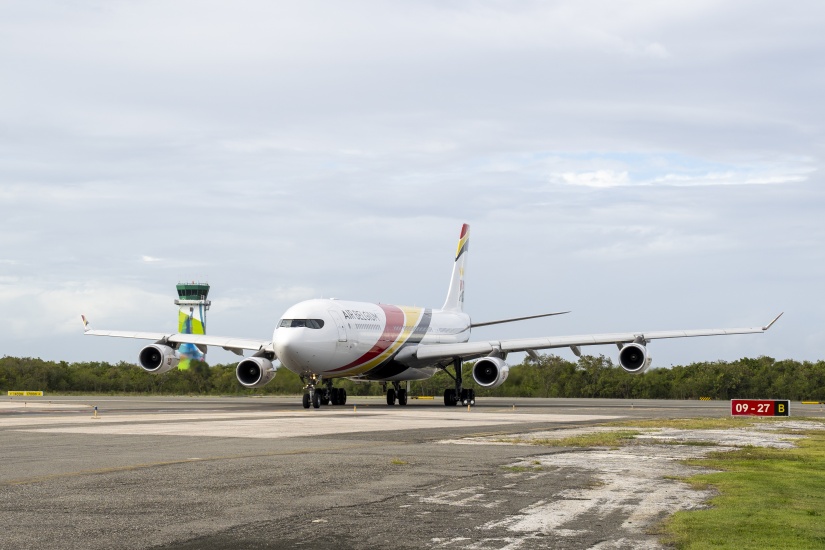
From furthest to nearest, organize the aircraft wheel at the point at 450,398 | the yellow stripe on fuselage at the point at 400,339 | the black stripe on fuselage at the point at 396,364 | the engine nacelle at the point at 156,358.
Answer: the aircraft wheel at the point at 450,398
the black stripe on fuselage at the point at 396,364
the engine nacelle at the point at 156,358
the yellow stripe on fuselage at the point at 400,339

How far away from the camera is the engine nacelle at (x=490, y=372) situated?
45062 millimetres

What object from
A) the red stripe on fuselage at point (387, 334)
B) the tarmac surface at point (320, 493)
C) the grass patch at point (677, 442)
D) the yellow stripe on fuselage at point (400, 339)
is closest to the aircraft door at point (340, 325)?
the red stripe on fuselage at point (387, 334)

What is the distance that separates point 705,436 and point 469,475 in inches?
477

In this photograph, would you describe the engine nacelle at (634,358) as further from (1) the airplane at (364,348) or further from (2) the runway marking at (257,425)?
(2) the runway marking at (257,425)

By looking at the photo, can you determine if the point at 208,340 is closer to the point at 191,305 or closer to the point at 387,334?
the point at 387,334

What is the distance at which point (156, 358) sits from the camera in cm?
4600

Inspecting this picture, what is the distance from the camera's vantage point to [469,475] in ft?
47.1

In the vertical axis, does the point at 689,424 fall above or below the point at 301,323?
below

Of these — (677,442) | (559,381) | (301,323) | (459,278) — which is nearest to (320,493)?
(677,442)

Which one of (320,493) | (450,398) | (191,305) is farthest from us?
(191,305)

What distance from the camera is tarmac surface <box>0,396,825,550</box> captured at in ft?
29.9

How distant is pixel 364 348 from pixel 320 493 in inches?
1238

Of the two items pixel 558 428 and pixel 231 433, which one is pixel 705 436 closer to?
pixel 558 428

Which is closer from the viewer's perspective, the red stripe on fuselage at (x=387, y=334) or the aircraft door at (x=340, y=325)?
the aircraft door at (x=340, y=325)
